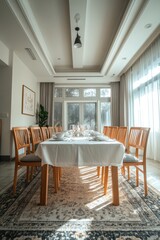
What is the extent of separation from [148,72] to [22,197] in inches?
157

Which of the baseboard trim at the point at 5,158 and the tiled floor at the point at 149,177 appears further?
the baseboard trim at the point at 5,158

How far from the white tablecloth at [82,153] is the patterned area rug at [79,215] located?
486 millimetres

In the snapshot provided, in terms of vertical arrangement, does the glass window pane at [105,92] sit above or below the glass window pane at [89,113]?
above

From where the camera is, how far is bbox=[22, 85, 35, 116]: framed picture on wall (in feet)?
15.1

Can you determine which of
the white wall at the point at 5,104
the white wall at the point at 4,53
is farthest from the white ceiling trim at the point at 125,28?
the white wall at the point at 5,104

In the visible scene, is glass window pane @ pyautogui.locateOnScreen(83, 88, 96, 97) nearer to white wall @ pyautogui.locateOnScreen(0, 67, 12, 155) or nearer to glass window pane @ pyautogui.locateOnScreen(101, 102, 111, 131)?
glass window pane @ pyautogui.locateOnScreen(101, 102, 111, 131)

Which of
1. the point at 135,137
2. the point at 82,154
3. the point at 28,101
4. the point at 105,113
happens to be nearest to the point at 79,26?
the point at 135,137

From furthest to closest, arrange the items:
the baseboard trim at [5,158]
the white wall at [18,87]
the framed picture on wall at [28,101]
→ the framed picture on wall at [28,101]
the white wall at [18,87]
the baseboard trim at [5,158]

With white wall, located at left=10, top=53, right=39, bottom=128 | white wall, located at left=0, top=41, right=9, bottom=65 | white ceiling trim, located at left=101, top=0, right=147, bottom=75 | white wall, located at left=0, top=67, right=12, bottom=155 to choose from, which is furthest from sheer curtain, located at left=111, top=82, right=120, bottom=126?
white wall, located at left=0, top=41, right=9, bottom=65

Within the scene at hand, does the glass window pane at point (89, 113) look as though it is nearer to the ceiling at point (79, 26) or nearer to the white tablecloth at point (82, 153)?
the ceiling at point (79, 26)

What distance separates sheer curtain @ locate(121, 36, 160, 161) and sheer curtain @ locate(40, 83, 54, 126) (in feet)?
10.3

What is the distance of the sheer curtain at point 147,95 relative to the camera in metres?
3.52

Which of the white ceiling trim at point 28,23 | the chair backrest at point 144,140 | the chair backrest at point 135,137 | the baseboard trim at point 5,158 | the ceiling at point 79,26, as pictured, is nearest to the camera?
the chair backrest at point 144,140

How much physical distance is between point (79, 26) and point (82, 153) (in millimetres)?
2759
